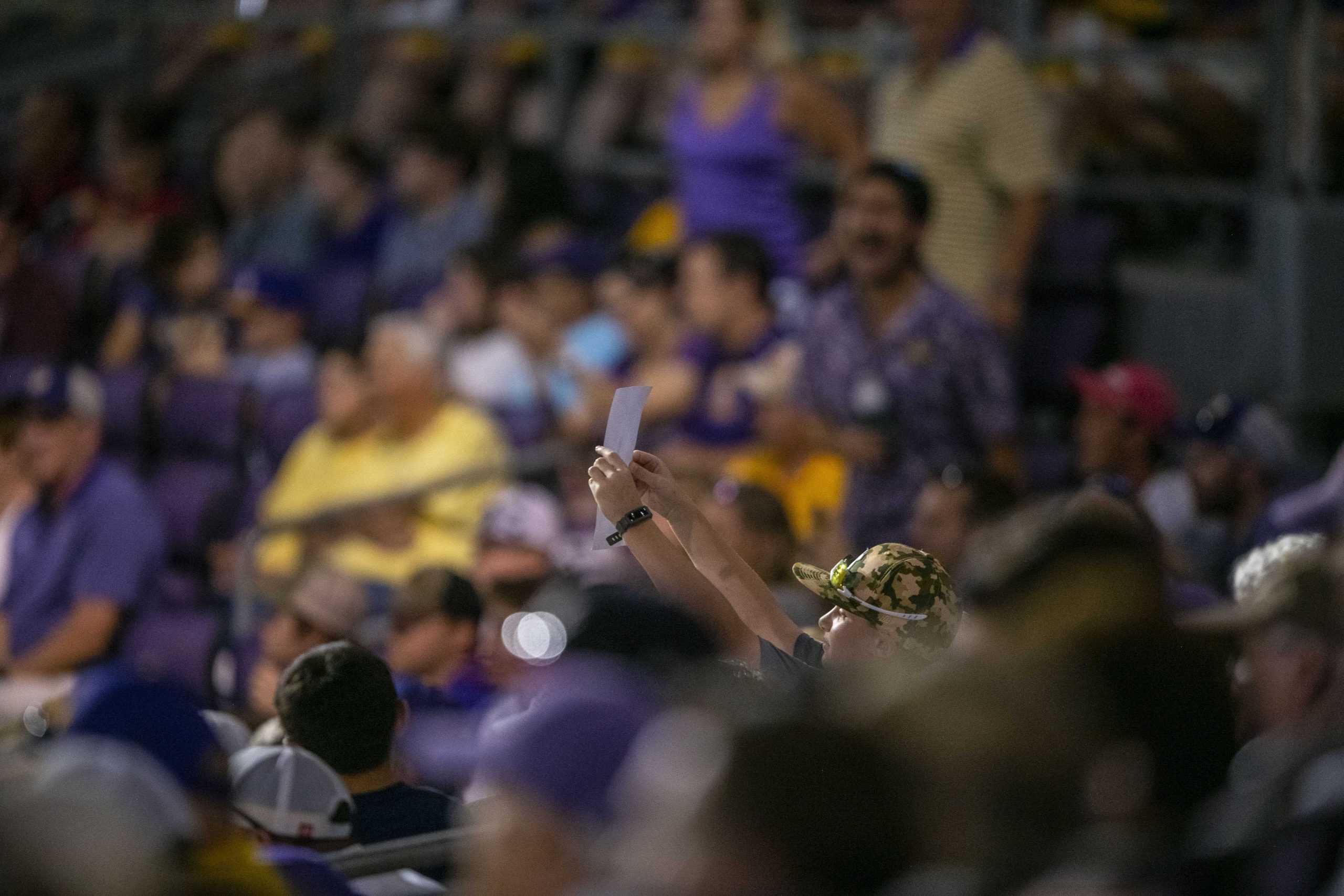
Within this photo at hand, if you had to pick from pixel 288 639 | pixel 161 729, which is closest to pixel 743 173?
pixel 288 639

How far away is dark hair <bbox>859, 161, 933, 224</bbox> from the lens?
5.71 m

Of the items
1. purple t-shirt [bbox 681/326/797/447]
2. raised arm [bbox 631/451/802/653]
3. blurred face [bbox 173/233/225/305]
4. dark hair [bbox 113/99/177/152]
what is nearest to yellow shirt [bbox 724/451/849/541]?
purple t-shirt [bbox 681/326/797/447]

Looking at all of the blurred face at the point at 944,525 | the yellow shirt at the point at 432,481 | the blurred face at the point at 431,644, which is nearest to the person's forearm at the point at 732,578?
the blurred face at the point at 431,644

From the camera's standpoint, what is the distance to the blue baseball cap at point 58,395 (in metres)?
6.41

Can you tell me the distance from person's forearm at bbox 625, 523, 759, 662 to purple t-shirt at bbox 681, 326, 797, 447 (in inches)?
Result: 103

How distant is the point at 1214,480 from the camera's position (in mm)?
5949

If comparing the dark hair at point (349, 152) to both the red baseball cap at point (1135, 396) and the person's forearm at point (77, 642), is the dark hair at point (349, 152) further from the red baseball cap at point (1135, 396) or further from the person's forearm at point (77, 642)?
the red baseball cap at point (1135, 396)

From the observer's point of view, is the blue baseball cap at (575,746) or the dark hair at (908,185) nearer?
the blue baseball cap at (575,746)

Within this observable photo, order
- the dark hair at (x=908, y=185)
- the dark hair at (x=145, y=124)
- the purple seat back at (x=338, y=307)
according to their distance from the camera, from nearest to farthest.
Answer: the dark hair at (x=908, y=185) → the purple seat back at (x=338, y=307) → the dark hair at (x=145, y=124)

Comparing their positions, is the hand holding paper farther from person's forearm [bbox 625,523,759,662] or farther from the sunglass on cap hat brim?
the sunglass on cap hat brim

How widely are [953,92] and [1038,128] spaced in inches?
11.4

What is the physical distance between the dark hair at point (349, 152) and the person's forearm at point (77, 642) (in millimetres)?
3001

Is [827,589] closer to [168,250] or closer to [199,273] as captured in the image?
[199,273]

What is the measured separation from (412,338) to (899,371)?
186 cm
